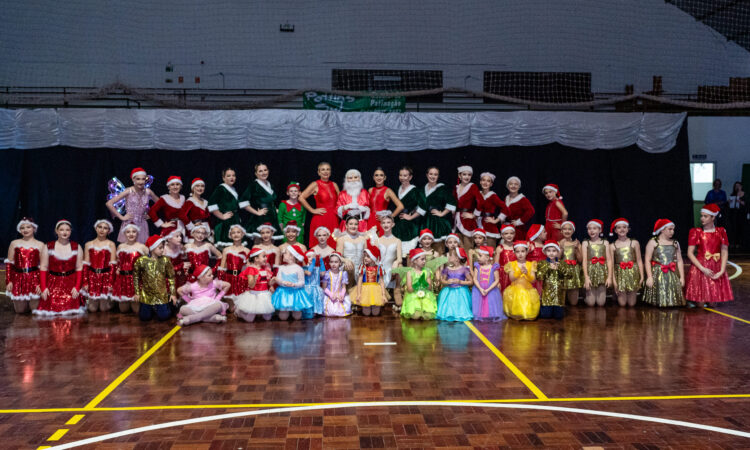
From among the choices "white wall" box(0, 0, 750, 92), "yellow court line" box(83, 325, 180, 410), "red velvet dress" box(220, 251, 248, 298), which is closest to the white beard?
"red velvet dress" box(220, 251, 248, 298)

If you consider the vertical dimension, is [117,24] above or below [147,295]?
above

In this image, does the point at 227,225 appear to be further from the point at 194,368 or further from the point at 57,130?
the point at 57,130

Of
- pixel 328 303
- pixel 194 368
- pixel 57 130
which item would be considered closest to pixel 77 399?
pixel 194 368

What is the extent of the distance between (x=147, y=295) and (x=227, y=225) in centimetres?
142

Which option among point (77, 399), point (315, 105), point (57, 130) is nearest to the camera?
point (77, 399)

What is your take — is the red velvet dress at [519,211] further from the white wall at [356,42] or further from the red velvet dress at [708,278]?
the white wall at [356,42]

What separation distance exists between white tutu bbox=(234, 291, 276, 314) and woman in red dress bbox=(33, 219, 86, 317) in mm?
1730

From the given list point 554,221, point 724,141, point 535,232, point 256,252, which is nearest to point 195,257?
point 256,252

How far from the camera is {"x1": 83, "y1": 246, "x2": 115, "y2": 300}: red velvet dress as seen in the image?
6.22 meters

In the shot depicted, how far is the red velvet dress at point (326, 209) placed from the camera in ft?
23.4

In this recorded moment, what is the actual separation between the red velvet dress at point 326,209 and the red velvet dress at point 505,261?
202cm

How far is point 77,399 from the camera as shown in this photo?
3658 mm

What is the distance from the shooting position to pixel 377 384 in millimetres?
3938

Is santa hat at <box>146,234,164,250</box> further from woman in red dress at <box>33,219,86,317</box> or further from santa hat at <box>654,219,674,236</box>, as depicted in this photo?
santa hat at <box>654,219,674,236</box>
